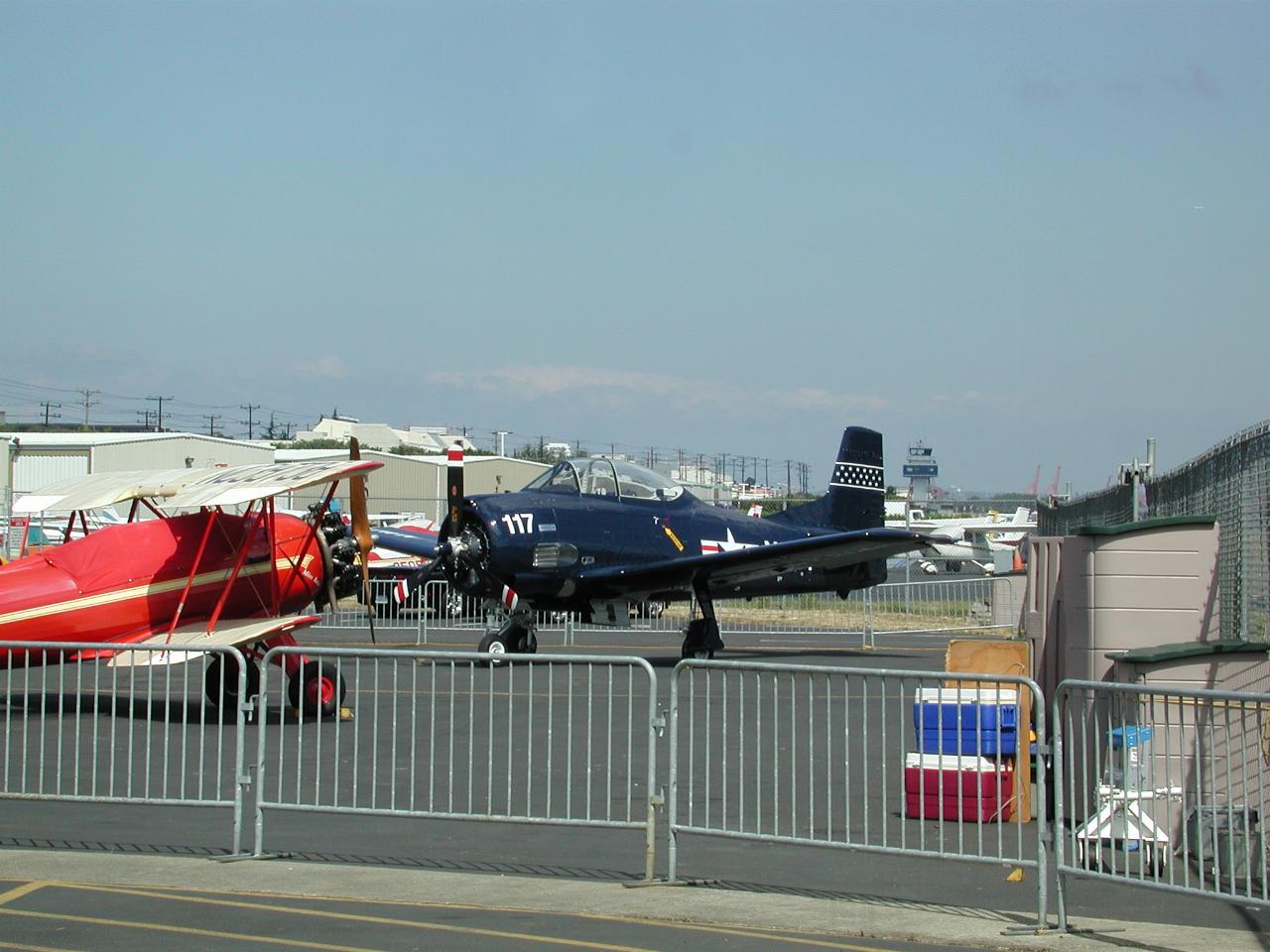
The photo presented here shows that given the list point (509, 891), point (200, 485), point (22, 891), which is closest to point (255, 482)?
point (200, 485)

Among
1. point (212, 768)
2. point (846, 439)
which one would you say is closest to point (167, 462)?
point (846, 439)

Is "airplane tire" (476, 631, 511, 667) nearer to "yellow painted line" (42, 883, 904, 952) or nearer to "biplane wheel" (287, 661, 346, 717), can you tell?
"biplane wheel" (287, 661, 346, 717)

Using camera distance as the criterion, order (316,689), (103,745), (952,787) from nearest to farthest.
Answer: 1. (952,787)
2. (316,689)
3. (103,745)

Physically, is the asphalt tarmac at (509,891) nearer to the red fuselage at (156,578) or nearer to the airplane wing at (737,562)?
the red fuselage at (156,578)

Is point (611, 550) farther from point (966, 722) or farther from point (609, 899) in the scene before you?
point (609, 899)

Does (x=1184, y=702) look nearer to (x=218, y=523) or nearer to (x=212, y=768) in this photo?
(x=212, y=768)

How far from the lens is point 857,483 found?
24797mm

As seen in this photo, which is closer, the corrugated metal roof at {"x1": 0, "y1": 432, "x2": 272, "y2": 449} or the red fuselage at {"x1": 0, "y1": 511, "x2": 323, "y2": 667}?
the red fuselage at {"x1": 0, "y1": 511, "x2": 323, "y2": 667}

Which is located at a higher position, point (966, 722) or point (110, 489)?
point (110, 489)

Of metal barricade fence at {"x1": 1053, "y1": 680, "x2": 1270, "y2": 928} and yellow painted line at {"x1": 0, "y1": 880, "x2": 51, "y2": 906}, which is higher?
metal barricade fence at {"x1": 1053, "y1": 680, "x2": 1270, "y2": 928}

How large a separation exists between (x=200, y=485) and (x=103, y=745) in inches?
141

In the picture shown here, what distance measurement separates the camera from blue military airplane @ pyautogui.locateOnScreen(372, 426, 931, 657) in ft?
59.4

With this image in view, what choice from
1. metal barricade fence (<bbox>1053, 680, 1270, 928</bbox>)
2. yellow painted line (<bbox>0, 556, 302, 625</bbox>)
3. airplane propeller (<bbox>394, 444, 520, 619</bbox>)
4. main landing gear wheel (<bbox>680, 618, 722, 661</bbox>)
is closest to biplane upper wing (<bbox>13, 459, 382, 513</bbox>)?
yellow painted line (<bbox>0, 556, 302, 625</bbox>)

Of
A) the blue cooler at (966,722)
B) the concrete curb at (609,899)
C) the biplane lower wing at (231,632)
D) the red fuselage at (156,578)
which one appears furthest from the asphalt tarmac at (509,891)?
the red fuselage at (156,578)
